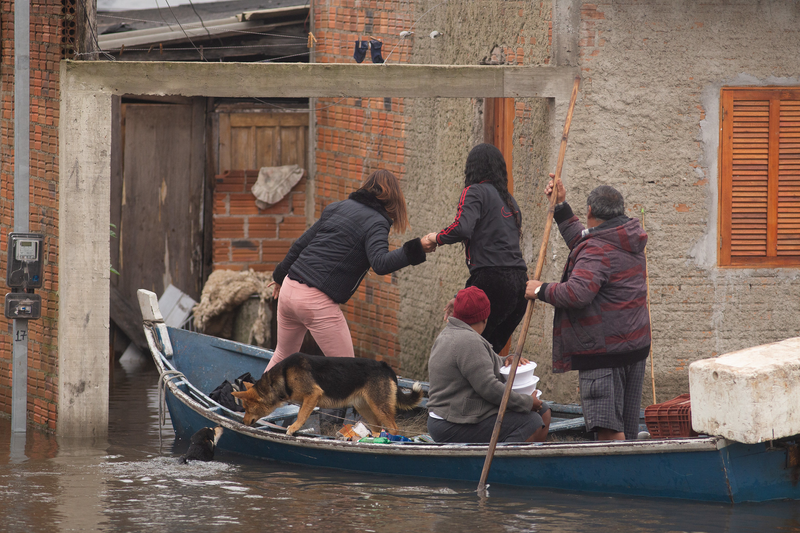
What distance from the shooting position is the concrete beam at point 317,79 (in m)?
8.45

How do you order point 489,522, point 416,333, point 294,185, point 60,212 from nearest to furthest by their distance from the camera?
point 489,522 → point 60,212 → point 416,333 → point 294,185

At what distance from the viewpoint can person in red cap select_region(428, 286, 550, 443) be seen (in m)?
6.95

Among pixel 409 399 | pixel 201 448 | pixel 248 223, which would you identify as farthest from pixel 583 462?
pixel 248 223

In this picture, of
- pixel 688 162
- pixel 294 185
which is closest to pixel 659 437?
pixel 688 162

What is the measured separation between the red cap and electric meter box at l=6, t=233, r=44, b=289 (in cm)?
364

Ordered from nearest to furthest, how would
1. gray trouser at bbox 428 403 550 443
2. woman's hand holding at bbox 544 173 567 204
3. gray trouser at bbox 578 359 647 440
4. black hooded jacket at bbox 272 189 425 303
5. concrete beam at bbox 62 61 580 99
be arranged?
gray trouser at bbox 578 359 647 440, gray trouser at bbox 428 403 550 443, woman's hand holding at bbox 544 173 567 204, black hooded jacket at bbox 272 189 425 303, concrete beam at bbox 62 61 580 99

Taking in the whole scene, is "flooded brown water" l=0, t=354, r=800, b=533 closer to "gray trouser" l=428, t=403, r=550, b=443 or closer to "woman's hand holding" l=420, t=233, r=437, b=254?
"gray trouser" l=428, t=403, r=550, b=443

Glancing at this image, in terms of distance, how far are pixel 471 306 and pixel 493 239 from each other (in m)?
0.99

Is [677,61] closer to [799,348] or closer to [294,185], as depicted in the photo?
[799,348]

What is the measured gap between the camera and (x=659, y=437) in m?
6.93

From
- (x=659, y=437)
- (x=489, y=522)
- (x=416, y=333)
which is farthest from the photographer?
(x=416, y=333)

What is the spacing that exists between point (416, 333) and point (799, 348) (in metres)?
5.29

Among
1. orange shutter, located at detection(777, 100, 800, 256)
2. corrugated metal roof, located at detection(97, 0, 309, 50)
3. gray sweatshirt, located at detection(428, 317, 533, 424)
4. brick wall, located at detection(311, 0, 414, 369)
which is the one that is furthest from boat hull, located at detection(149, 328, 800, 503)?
corrugated metal roof, located at detection(97, 0, 309, 50)

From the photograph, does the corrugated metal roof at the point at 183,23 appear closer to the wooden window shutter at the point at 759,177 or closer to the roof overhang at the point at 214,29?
the roof overhang at the point at 214,29
